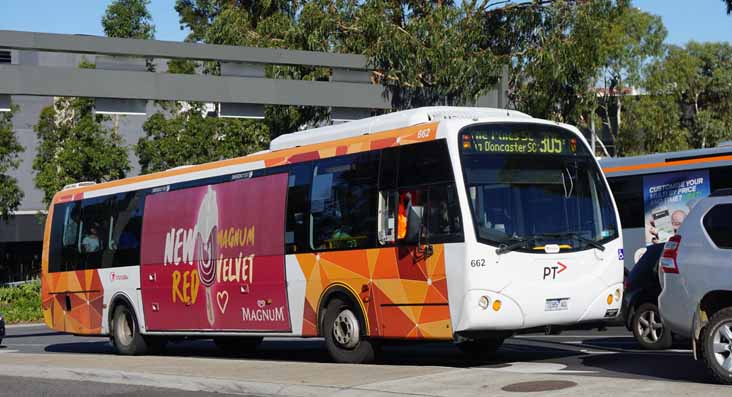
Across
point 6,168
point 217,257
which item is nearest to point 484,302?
point 217,257

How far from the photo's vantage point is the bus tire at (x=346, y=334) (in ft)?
51.6

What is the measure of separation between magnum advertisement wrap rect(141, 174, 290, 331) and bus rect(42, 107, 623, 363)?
0.03 m

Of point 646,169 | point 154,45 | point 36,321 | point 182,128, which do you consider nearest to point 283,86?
point 154,45

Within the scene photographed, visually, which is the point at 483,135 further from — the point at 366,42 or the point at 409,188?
the point at 366,42

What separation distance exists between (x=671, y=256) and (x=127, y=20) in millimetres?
68479

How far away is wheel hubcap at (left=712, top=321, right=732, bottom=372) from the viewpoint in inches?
438

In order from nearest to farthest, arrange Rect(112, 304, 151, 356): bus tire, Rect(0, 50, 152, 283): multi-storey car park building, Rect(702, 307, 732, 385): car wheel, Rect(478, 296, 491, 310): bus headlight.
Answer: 1. Rect(702, 307, 732, 385): car wheel
2. Rect(478, 296, 491, 310): bus headlight
3. Rect(112, 304, 151, 356): bus tire
4. Rect(0, 50, 152, 283): multi-storey car park building

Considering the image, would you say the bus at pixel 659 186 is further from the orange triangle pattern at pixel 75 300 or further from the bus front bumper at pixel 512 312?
the orange triangle pattern at pixel 75 300

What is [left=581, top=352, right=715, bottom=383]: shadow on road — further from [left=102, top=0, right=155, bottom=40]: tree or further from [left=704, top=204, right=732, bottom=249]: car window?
[left=102, top=0, right=155, bottom=40]: tree

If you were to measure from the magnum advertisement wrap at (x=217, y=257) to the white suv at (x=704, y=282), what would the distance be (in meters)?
6.98

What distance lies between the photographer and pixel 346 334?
16016 mm

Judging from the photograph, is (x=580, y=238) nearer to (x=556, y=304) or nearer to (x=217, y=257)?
(x=556, y=304)

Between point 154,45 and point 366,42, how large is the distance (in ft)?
51.9

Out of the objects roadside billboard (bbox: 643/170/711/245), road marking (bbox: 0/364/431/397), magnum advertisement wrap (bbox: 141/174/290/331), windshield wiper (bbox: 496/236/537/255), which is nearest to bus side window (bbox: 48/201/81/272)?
magnum advertisement wrap (bbox: 141/174/290/331)
